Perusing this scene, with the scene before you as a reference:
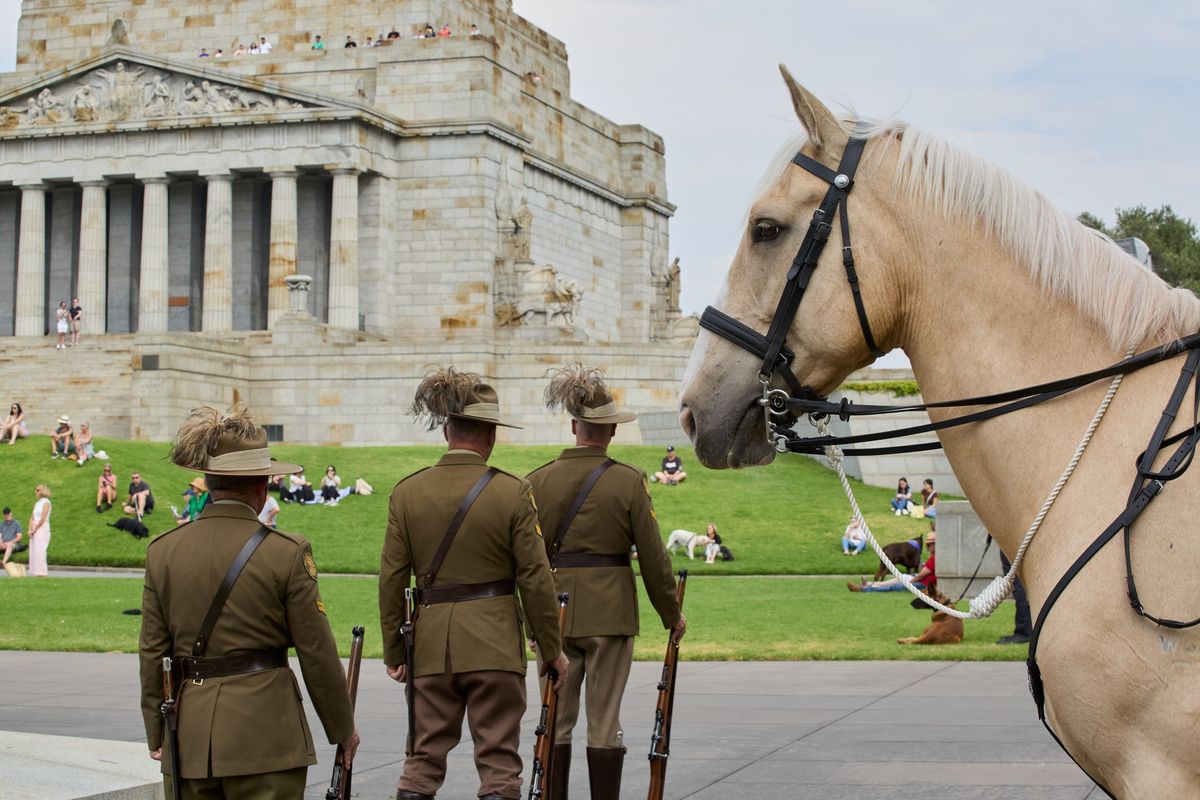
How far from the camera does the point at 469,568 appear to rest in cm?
775

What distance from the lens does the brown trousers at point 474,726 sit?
7484 millimetres

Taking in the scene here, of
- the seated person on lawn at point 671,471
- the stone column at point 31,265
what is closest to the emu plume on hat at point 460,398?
the seated person on lawn at point 671,471

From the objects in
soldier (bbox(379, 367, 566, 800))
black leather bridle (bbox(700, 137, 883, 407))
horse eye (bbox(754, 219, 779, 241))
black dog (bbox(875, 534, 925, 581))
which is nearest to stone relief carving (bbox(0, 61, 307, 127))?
A: black dog (bbox(875, 534, 925, 581))

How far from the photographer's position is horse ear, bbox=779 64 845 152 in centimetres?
465

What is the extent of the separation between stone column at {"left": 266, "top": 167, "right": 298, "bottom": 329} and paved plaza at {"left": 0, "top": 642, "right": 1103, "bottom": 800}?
3996 cm

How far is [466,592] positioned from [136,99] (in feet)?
172

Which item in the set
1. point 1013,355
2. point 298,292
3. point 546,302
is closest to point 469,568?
point 1013,355

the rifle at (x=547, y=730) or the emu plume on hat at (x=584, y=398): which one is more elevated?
the emu plume on hat at (x=584, y=398)

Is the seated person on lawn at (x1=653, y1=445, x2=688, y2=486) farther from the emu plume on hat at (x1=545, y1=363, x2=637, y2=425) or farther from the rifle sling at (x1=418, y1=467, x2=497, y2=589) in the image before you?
the rifle sling at (x1=418, y1=467, x2=497, y2=589)

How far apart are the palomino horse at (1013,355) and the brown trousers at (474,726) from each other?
317 centimetres

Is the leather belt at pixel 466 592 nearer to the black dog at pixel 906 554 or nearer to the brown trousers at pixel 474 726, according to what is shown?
the brown trousers at pixel 474 726

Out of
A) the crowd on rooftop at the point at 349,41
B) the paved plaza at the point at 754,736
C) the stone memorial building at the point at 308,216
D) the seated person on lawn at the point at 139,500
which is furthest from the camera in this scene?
the crowd on rooftop at the point at 349,41

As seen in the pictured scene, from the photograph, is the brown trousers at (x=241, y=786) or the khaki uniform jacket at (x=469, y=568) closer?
the brown trousers at (x=241, y=786)

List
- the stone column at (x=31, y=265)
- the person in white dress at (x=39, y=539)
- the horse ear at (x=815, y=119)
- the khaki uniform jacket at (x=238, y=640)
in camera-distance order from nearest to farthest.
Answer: the horse ear at (x=815, y=119) → the khaki uniform jacket at (x=238, y=640) → the person in white dress at (x=39, y=539) → the stone column at (x=31, y=265)
